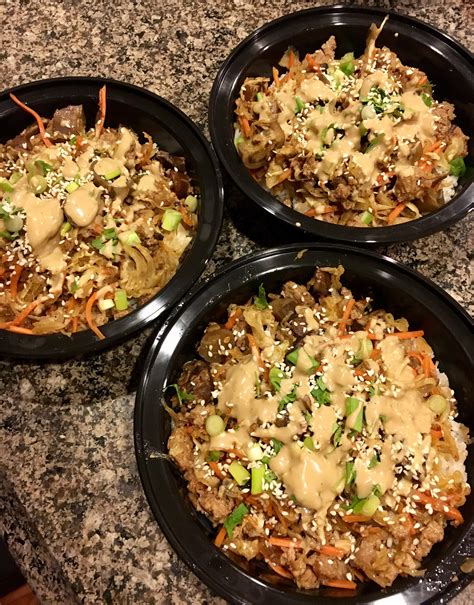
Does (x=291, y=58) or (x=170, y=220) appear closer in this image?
(x=170, y=220)

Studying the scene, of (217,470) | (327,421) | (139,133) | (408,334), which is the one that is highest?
(139,133)

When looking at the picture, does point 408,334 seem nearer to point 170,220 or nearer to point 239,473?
point 239,473

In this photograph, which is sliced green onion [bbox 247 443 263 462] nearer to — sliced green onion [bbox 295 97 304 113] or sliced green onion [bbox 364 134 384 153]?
sliced green onion [bbox 364 134 384 153]

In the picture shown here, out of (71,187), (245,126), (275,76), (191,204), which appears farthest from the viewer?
(275,76)

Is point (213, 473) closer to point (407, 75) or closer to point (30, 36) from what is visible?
point (407, 75)

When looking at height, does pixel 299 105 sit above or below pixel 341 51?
below

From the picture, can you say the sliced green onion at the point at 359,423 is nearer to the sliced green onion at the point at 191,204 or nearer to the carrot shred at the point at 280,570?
the carrot shred at the point at 280,570

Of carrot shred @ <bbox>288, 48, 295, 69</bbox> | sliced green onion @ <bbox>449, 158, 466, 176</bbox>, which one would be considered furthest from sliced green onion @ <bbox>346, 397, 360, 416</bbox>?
carrot shred @ <bbox>288, 48, 295, 69</bbox>

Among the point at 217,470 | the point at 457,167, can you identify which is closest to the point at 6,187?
the point at 217,470
